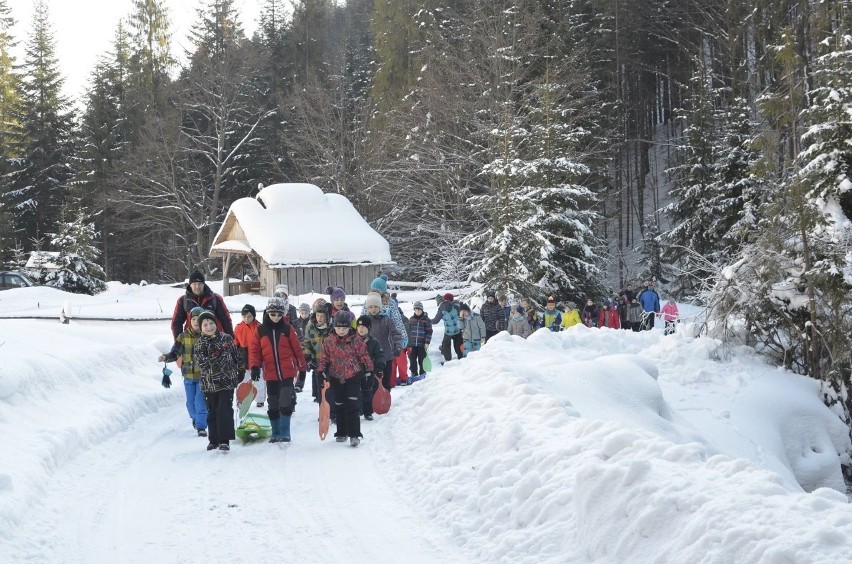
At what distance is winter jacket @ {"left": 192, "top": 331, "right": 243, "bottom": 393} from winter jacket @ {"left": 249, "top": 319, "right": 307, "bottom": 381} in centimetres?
60

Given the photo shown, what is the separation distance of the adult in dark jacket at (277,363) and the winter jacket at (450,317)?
7142 mm

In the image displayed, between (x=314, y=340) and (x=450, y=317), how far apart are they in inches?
237

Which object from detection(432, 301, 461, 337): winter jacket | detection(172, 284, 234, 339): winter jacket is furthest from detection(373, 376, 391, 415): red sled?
detection(432, 301, 461, 337): winter jacket

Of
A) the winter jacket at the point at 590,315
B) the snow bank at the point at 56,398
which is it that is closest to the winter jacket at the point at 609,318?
the winter jacket at the point at 590,315

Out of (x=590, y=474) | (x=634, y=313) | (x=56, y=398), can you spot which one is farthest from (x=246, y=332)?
(x=634, y=313)

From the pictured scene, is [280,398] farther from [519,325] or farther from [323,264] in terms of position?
[323,264]

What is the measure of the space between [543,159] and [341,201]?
11857 mm

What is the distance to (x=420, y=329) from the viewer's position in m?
15.1

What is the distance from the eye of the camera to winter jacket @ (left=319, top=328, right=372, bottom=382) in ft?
30.1

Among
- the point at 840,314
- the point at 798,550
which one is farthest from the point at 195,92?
the point at 798,550

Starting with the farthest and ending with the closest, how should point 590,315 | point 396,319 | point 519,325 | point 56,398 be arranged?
point 590,315 < point 519,325 < point 396,319 < point 56,398

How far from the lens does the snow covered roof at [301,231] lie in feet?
100

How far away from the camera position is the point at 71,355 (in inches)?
474

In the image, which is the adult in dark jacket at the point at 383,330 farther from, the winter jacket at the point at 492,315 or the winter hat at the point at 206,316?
the winter jacket at the point at 492,315
